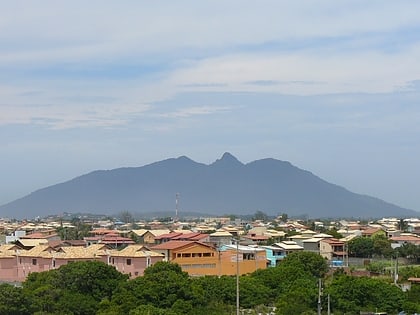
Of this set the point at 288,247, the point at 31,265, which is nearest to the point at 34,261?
the point at 31,265

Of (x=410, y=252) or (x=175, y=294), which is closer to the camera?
(x=175, y=294)

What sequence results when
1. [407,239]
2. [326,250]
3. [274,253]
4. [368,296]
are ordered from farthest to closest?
[407,239]
[326,250]
[274,253]
[368,296]

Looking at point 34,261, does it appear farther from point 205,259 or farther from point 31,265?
point 205,259

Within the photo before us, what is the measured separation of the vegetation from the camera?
59.5 feet

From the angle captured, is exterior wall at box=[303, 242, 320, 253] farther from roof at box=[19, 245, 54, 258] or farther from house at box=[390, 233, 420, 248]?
roof at box=[19, 245, 54, 258]

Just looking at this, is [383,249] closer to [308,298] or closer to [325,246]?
[325,246]

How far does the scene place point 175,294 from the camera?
62.3 ft

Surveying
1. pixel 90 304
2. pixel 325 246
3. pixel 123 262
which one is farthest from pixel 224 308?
pixel 325 246

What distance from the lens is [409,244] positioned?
3769 cm

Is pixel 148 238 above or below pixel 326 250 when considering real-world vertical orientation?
above

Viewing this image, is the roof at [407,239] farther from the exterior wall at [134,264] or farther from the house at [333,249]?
the exterior wall at [134,264]

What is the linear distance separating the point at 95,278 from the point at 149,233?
2455 centimetres

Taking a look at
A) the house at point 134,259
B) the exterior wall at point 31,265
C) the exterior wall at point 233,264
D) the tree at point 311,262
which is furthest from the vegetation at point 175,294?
the exterior wall at point 31,265

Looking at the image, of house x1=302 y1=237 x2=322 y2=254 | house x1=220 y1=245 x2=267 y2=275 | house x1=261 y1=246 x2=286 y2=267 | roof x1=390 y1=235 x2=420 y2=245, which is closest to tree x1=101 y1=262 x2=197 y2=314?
house x1=220 y1=245 x2=267 y2=275
